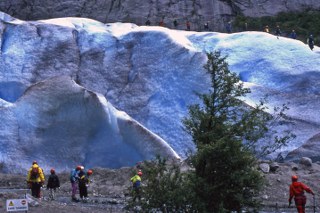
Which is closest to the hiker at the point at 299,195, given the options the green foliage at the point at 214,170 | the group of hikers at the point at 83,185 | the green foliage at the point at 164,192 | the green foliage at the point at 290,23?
the group of hikers at the point at 83,185

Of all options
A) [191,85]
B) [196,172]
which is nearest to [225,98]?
[196,172]

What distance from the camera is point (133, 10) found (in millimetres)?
48938

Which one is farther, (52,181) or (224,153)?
(52,181)

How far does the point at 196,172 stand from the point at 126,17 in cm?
3491

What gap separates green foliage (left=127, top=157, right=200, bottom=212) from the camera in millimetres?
13500

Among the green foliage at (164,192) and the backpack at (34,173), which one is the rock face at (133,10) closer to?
the backpack at (34,173)

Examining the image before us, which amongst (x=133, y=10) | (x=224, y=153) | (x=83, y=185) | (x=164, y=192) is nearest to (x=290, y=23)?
(x=133, y=10)

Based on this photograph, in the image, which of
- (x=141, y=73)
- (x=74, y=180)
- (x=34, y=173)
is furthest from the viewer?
(x=141, y=73)

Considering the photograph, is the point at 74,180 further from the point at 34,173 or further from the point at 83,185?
the point at 34,173

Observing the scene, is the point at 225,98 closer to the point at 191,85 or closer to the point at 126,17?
the point at 191,85

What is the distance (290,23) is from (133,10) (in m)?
Result: 11.9

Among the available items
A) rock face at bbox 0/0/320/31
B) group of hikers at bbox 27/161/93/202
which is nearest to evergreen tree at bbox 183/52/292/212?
group of hikers at bbox 27/161/93/202

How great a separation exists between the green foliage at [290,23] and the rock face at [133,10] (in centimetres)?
151

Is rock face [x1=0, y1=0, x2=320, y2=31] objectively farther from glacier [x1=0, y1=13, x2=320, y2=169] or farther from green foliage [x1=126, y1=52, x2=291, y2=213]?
green foliage [x1=126, y1=52, x2=291, y2=213]
